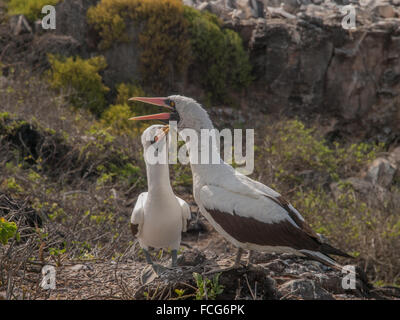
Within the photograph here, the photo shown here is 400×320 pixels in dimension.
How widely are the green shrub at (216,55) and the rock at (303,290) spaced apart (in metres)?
8.88

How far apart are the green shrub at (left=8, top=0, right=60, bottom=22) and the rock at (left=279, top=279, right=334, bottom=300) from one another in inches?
377

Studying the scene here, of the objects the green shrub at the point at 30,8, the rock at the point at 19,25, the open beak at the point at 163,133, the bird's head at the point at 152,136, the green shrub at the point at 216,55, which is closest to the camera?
the open beak at the point at 163,133

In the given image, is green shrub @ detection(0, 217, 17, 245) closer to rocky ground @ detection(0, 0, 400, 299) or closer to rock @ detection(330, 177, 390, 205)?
rock @ detection(330, 177, 390, 205)

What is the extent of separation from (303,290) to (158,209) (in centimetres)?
134

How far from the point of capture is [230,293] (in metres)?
3.06

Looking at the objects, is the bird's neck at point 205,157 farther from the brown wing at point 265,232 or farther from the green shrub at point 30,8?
the green shrub at point 30,8

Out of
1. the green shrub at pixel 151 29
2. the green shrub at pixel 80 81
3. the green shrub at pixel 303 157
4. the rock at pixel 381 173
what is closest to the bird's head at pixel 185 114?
the green shrub at pixel 303 157

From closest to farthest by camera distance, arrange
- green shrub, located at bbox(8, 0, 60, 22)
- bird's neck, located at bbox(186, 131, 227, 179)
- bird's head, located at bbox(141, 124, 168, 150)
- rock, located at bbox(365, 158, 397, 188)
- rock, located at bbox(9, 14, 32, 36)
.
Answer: bird's neck, located at bbox(186, 131, 227, 179), bird's head, located at bbox(141, 124, 168, 150), rock, located at bbox(365, 158, 397, 188), rock, located at bbox(9, 14, 32, 36), green shrub, located at bbox(8, 0, 60, 22)

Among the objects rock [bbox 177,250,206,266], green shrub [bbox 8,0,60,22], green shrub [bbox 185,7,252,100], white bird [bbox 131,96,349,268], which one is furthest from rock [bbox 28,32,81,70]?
white bird [bbox 131,96,349,268]

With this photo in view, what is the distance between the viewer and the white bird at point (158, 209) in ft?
13.1

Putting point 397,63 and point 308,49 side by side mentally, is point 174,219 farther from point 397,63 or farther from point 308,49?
point 397,63

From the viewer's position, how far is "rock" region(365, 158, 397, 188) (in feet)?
29.2

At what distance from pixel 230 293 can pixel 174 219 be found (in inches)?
45.4

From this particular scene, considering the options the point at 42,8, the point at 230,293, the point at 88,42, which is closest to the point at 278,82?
the point at 88,42
